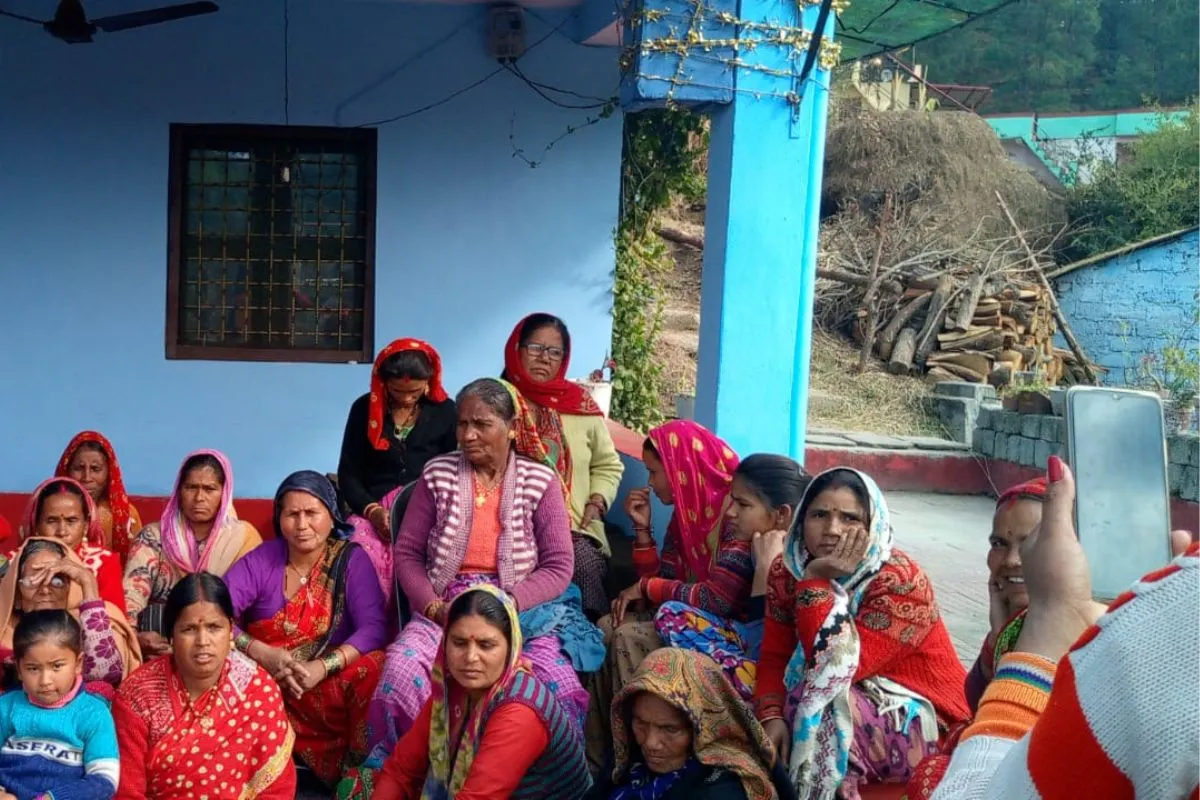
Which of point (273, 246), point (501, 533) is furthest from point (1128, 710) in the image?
point (273, 246)

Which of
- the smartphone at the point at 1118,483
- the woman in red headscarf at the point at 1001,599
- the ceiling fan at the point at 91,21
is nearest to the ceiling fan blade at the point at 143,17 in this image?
the ceiling fan at the point at 91,21

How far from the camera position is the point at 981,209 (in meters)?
16.0

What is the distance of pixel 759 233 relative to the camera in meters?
4.89

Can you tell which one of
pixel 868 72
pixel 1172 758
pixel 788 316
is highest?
pixel 868 72

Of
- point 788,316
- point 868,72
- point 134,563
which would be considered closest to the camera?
point 134,563

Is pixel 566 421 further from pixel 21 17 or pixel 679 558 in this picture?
pixel 21 17

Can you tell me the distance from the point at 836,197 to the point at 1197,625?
1581 cm

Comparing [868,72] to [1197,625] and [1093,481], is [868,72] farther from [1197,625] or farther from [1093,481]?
[1197,625]

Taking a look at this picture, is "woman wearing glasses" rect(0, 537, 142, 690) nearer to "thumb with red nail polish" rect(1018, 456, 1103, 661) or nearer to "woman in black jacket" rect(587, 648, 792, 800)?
"woman in black jacket" rect(587, 648, 792, 800)

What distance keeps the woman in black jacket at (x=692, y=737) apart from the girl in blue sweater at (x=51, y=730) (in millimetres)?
1443

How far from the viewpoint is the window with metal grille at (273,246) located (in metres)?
6.62

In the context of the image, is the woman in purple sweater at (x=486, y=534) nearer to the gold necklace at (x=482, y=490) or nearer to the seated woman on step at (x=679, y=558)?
the gold necklace at (x=482, y=490)

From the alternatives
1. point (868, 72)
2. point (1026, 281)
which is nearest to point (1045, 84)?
point (868, 72)

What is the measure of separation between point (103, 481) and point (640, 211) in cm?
352
